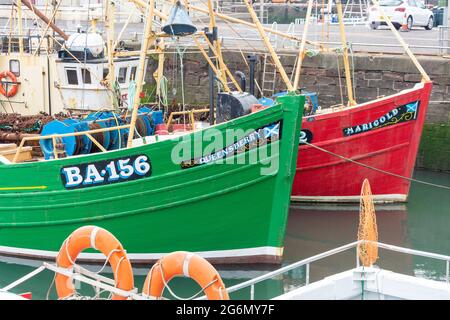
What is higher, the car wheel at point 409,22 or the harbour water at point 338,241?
the car wheel at point 409,22

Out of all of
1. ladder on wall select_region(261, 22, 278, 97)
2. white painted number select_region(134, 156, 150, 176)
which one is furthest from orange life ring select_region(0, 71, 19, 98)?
ladder on wall select_region(261, 22, 278, 97)

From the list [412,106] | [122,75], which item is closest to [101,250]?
[122,75]

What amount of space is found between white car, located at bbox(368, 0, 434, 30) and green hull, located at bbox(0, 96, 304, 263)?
15.1 meters

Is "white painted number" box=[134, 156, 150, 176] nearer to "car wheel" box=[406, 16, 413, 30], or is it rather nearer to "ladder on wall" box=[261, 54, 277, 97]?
"ladder on wall" box=[261, 54, 277, 97]

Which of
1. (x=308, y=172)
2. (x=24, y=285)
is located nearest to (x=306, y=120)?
(x=308, y=172)

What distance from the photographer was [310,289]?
8.18 m

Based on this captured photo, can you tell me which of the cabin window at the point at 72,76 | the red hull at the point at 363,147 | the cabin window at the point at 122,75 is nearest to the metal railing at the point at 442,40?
the red hull at the point at 363,147

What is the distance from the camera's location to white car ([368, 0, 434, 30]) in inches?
1054

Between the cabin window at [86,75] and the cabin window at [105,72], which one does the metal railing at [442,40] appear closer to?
the cabin window at [105,72]

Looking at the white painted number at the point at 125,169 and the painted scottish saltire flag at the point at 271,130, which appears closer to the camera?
the painted scottish saltire flag at the point at 271,130

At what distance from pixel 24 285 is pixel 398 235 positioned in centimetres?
580

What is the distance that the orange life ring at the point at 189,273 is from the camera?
26.1 ft

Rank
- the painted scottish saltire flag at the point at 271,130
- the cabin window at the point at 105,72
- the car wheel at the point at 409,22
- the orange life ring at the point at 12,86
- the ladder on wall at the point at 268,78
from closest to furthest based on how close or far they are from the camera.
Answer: the painted scottish saltire flag at the point at 271,130
the cabin window at the point at 105,72
the orange life ring at the point at 12,86
the ladder on wall at the point at 268,78
the car wheel at the point at 409,22

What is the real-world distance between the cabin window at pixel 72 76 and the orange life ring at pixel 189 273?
710cm
